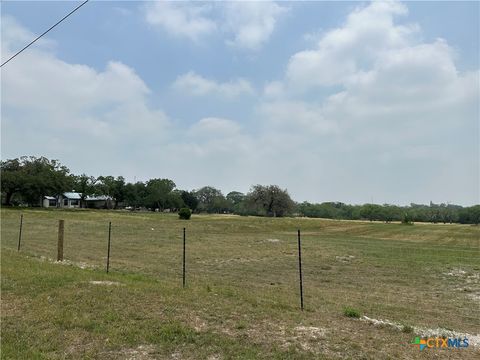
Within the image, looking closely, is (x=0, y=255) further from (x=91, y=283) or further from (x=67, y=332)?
(x=67, y=332)

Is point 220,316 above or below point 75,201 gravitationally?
below

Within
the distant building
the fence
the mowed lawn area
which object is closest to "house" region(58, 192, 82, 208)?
the distant building

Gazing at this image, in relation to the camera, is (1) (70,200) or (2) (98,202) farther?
(2) (98,202)

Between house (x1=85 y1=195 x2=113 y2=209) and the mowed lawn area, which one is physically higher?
house (x1=85 y1=195 x2=113 y2=209)

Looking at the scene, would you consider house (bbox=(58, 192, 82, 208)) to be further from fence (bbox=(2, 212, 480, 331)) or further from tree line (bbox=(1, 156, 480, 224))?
fence (bbox=(2, 212, 480, 331))

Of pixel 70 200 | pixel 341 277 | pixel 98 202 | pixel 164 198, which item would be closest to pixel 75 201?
pixel 70 200

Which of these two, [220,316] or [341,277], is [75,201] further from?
[220,316]

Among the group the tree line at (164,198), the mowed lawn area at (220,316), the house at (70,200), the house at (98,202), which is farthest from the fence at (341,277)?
the house at (98,202)

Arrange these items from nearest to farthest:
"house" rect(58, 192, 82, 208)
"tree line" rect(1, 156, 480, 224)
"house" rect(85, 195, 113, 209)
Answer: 1. "tree line" rect(1, 156, 480, 224)
2. "house" rect(58, 192, 82, 208)
3. "house" rect(85, 195, 113, 209)

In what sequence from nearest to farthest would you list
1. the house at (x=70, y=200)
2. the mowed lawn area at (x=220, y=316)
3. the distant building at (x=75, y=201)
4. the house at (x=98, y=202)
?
the mowed lawn area at (x=220, y=316), the distant building at (x=75, y=201), the house at (x=70, y=200), the house at (x=98, y=202)

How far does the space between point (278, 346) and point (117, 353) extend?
2032 mm

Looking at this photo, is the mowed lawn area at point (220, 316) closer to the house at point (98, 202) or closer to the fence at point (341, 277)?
the fence at point (341, 277)

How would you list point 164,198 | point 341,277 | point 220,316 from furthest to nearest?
point 164,198, point 341,277, point 220,316

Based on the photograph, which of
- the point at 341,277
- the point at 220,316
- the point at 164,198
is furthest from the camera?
the point at 164,198
